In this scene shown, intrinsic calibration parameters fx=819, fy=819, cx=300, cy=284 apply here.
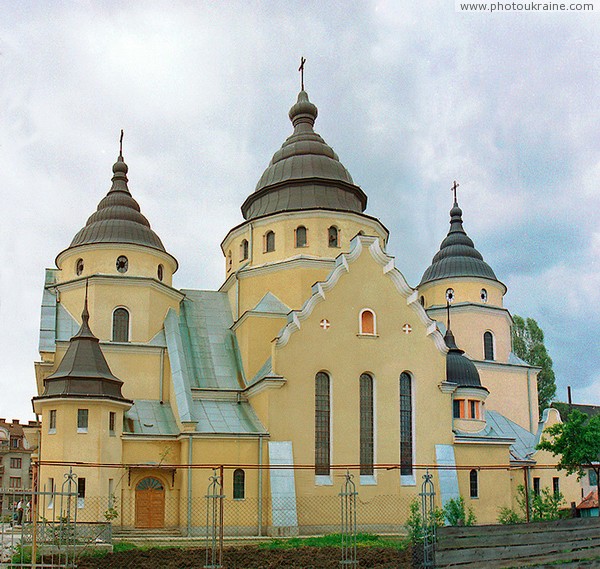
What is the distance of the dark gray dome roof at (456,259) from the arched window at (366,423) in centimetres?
1481

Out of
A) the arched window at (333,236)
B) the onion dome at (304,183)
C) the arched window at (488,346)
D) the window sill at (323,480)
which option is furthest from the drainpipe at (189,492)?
the arched window at (488,346)

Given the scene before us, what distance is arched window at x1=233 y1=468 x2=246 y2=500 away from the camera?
30.1m

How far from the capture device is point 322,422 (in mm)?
31719

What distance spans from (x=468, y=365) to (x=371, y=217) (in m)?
8.01

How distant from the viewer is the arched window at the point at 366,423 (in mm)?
31984

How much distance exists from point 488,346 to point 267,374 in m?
17.7

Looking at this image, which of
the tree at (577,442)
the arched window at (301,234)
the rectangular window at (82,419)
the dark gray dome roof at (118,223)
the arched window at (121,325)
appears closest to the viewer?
the tree at (577,442)

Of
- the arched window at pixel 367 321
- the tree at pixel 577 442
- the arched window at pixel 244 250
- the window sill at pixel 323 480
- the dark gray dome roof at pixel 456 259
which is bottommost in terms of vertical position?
the window sill at pixel 323 480

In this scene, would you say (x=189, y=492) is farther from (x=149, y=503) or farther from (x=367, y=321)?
(x=367, y=321)

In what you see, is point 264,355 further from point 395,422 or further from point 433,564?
point 433,564

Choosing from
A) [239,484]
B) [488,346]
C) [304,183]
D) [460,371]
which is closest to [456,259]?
[488,346]

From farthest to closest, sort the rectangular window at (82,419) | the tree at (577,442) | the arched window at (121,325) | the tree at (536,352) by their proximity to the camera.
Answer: the tree at (536,352)
the arched window at (121,325)
the rectangular window at (82,419)
the tree at (577,442)

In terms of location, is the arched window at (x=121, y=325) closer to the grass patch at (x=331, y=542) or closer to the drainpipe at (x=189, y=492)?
the drainpipe at (x=189, y=492)

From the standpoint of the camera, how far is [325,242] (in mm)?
36344
